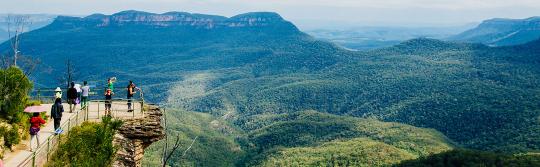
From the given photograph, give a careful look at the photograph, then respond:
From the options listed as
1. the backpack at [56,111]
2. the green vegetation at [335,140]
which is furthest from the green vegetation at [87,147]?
the green vegetation at [335,140]

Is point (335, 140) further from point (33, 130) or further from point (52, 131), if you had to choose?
point (33, 130)

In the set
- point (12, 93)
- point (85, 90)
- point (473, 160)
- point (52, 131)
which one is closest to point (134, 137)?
point (52, 131)

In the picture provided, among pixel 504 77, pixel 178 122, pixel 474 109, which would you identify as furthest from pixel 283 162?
pixel 504 77

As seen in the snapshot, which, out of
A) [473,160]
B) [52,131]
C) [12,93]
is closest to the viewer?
[52,131]

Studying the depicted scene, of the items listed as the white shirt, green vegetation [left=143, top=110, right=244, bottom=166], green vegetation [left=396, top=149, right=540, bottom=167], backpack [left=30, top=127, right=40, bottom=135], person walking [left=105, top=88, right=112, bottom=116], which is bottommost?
green vegetation [left=143, top=110, right=244, bottom=166]

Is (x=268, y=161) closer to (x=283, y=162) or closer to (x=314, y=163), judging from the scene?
(x=283, y=162)

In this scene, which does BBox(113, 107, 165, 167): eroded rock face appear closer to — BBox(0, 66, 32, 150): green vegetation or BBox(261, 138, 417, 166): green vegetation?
BBox(0, 66, 32, 150): green vegetation

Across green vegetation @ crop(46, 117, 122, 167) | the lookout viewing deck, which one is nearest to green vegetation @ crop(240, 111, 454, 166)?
the lookout viewing deck
